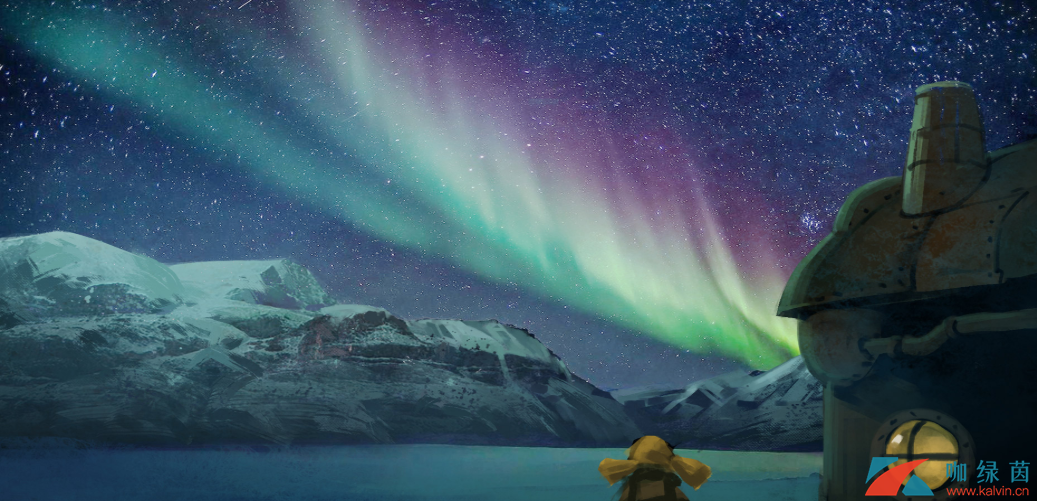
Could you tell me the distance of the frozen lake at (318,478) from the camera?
12867 millimetres

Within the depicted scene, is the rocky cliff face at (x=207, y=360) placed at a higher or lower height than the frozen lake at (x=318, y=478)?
higher

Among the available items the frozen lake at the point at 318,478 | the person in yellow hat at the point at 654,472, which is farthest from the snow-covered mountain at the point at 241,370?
the person in yellow hat at the point at 654,472

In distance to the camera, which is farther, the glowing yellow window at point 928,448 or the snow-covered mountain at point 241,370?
the snow-covered mountain at point 241,370

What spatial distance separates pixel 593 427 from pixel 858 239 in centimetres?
4530

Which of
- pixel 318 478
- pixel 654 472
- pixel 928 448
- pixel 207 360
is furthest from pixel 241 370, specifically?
pixel 654 472

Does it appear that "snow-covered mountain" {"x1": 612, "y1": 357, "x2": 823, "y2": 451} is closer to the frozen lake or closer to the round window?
the frozen lake

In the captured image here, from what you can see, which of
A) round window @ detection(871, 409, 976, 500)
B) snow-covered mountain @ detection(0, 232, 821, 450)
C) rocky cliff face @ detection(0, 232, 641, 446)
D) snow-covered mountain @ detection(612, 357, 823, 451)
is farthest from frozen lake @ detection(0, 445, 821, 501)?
round window @ detection(871, 409, 976, 500)

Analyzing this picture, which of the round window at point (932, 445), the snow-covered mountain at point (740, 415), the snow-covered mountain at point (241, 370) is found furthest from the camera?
the snow-covered mountain at point (740, 415)

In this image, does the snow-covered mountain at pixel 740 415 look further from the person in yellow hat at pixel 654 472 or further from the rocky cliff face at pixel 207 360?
the person in yellow hat at pixel 654 472

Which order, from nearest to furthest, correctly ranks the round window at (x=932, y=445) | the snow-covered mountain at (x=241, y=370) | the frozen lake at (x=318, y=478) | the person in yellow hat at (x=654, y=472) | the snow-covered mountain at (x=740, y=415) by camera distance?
the person in yellow hat at (x=654, y=472)
the round window at (x=932, y=445)
the frozen lake at (x=318, y=478)
the snow-covered mountain at (x=241, y=370)
the snow-covered mountain at (x=740, y=415)

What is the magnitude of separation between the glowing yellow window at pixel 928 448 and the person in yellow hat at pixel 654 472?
1.72 m

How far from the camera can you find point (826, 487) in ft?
13.3

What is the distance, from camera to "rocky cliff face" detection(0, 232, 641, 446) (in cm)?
1429

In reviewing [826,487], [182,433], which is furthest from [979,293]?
[182,433]
